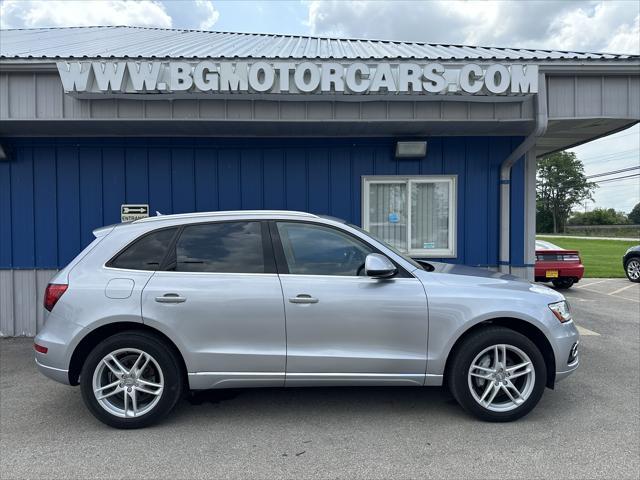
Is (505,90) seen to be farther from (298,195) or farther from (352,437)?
(352,437)

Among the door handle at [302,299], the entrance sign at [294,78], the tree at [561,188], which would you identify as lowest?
the door handle at [302,299]

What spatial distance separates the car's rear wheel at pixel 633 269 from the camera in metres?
12.5

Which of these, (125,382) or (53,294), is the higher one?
(53,294)

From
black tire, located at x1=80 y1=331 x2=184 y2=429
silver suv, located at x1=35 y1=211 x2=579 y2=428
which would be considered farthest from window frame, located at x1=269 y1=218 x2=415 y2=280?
black tire, located at x1=80 y1=331 x2=184 y2=429

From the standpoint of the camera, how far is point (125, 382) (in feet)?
11.2

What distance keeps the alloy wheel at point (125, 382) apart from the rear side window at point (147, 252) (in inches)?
26.7

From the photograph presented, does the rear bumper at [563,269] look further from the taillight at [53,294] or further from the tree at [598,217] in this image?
the tree at [598,217]

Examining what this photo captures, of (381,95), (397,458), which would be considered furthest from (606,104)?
(397,458)

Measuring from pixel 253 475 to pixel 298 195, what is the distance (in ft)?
13.5

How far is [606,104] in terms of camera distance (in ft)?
18.0

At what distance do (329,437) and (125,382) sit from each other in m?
1.68

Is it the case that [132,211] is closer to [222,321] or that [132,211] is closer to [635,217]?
[222,321]

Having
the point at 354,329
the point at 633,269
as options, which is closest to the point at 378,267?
the point at 354,329

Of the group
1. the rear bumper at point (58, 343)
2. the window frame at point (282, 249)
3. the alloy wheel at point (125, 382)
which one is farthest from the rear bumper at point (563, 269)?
the rear bumper at point (58, 343)
